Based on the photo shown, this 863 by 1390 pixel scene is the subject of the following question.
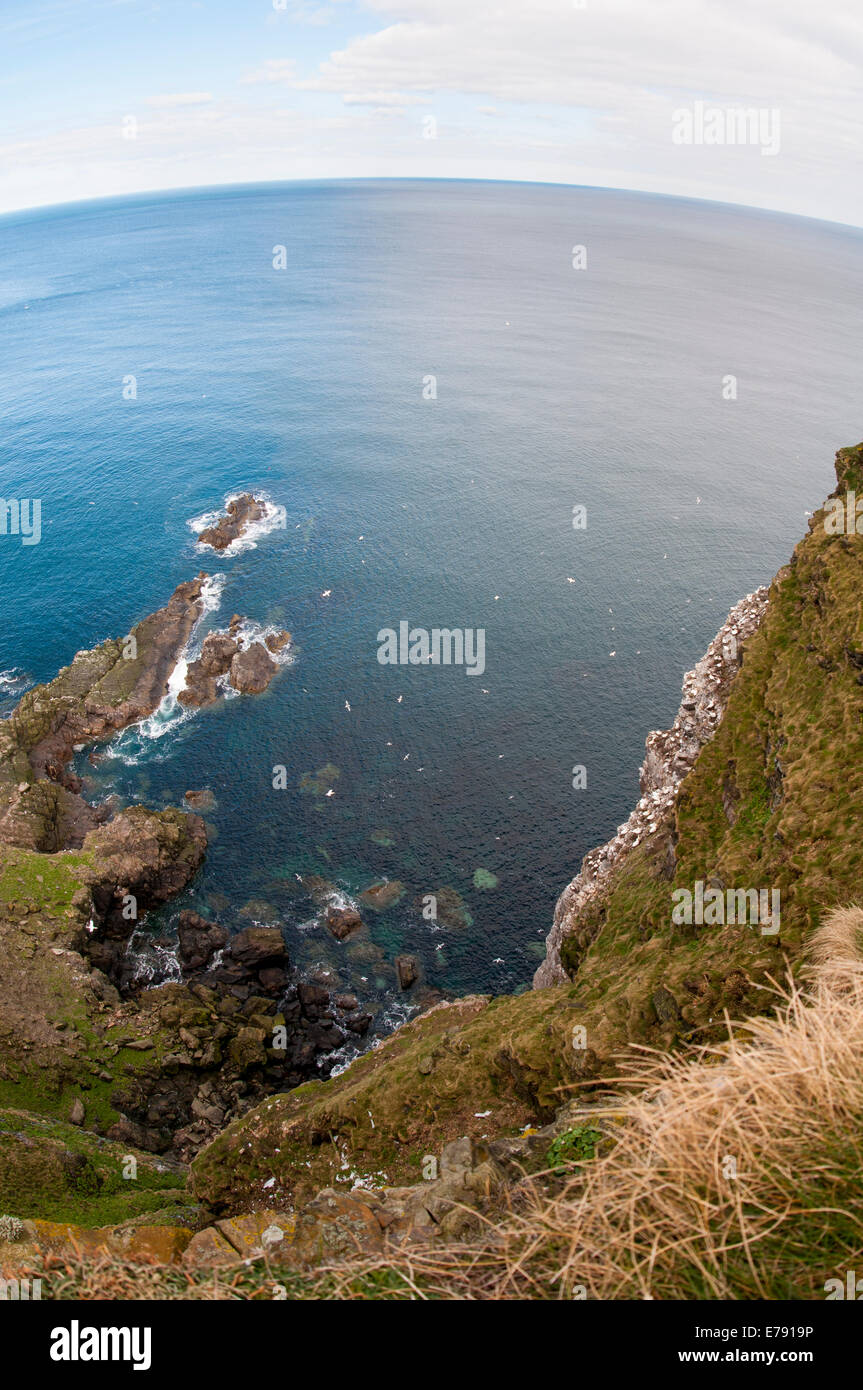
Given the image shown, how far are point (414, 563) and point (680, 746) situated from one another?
6048cm

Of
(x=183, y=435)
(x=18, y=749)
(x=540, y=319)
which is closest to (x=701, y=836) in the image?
(x=18, y=749)

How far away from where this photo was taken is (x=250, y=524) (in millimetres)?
97750

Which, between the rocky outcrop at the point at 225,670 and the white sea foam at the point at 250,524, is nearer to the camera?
the rocky outcrop at the point at 225,670

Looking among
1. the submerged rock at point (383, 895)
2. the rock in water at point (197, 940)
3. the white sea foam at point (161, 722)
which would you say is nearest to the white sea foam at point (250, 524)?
the white sea foam at point (161, 722)

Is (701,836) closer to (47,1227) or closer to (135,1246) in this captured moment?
(135,1246)

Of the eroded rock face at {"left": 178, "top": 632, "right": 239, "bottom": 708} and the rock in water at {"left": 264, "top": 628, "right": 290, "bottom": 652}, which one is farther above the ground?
the rock in water at {"left": 264, "top": 628, "right": 290, "bottom": 652}

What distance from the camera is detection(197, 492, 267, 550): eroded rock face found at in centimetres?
9288

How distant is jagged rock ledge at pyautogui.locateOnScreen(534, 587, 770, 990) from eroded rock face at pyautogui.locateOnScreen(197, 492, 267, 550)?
7081 centimetres

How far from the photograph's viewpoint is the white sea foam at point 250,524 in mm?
92562

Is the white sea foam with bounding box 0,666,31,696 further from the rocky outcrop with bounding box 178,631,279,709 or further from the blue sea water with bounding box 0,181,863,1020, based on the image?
the rocky outcrop with bounding box 178,631,279,709

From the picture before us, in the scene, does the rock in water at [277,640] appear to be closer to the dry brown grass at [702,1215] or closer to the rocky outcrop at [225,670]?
the rocky outcrop at [225,670]

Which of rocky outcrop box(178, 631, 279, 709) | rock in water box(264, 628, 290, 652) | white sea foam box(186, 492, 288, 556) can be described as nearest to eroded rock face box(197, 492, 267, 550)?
white sea foam box(186, 492, 288, 556)

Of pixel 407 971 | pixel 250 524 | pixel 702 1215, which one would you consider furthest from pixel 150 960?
pixel 250 524

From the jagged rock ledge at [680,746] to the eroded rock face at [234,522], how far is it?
70807mm
